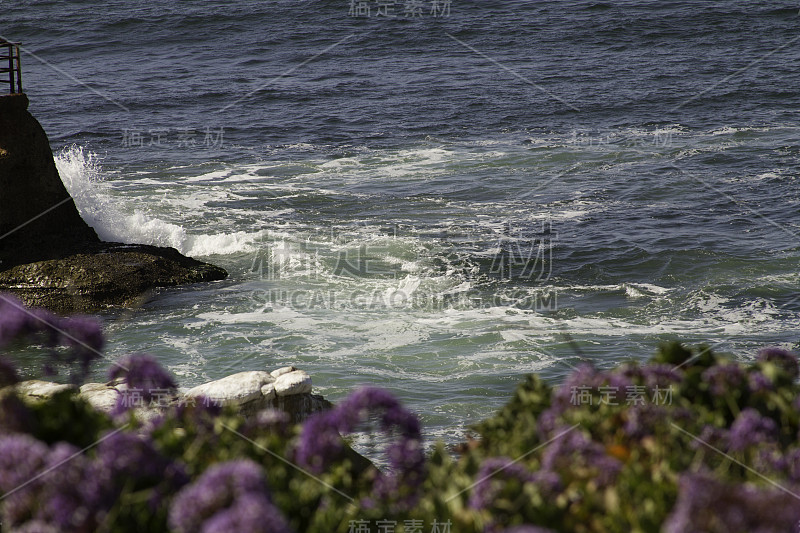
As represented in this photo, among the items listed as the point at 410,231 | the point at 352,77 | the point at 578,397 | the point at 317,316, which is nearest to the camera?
the point at 578,397

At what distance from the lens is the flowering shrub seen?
2.30m

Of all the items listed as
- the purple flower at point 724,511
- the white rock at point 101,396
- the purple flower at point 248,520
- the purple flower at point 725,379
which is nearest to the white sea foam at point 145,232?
the white rock at point 101,396

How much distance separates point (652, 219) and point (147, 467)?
1424cm

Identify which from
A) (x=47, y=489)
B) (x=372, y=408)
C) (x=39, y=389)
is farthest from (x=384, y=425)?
(x=39, y=389)

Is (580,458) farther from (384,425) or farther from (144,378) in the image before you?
(144,378)

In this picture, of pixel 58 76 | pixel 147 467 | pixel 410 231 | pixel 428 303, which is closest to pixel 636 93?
pixel 410 231

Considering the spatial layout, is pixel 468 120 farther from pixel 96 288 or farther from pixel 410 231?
pixel 96 288

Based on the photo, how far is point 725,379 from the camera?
10.9 ft

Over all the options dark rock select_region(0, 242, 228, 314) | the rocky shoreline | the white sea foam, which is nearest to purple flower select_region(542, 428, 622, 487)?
the rocky shoreline

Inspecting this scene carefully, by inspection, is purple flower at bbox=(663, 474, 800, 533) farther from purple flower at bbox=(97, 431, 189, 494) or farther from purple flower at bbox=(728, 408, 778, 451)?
purple flower at bbox=(97, 431, 189, 494)

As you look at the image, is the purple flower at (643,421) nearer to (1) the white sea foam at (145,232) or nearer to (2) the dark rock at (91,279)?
(2) the dark rock at (91,279)

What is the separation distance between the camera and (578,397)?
3.42 m

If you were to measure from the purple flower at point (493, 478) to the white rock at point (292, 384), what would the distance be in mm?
4159

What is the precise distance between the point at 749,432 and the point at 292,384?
445 centimetres
